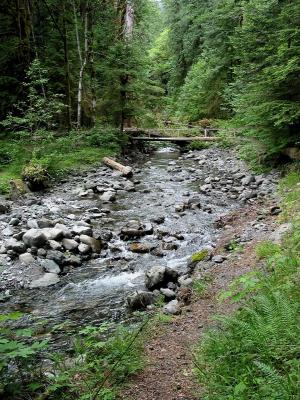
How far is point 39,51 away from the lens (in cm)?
1812

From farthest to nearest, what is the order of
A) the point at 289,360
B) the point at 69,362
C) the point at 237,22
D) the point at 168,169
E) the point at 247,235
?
the point at 237,22
the point at 168,169
the point at 247,235
the point at 69,362
the point at 289,360

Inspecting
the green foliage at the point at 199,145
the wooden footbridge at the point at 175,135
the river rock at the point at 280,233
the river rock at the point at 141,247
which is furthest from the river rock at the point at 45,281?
the green foliage at the point at 199,145

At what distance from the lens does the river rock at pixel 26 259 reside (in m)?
6.70

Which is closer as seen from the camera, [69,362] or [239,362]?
[239,362]

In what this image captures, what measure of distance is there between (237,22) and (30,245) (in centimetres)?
1996

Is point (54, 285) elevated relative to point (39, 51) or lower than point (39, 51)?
lower

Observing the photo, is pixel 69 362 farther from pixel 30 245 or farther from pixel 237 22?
pixel 237 22

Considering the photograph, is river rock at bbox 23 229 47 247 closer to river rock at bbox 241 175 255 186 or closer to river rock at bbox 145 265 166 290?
river rock at bbox 145 265 166 290

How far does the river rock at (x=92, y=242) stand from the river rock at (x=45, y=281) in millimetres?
1177

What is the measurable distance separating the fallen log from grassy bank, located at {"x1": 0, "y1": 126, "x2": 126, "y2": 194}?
41 centimetres

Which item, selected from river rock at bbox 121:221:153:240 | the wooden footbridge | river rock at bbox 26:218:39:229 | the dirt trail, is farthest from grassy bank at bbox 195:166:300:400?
the wooden footbridge

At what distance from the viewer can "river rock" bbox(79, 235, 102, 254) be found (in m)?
7.39

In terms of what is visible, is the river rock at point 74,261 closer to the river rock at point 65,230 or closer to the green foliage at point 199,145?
the river rock at point 65,230

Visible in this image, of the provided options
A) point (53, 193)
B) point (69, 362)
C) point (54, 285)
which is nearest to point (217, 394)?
point (69, 362)
